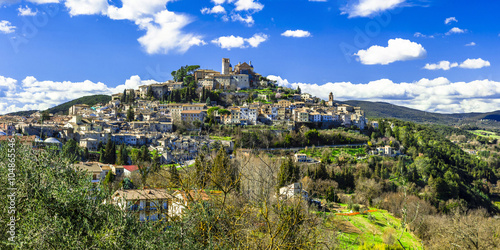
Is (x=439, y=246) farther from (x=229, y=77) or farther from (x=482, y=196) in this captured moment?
(x=229, y=77)

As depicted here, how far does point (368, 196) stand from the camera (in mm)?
32094

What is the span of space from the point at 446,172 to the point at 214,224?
47.7 m

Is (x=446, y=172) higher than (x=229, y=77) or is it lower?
lower

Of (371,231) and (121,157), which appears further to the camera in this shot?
(121,157)

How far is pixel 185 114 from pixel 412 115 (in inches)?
5217

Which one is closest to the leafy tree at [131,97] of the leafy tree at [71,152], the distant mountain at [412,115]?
the leafy tree at [71,152]

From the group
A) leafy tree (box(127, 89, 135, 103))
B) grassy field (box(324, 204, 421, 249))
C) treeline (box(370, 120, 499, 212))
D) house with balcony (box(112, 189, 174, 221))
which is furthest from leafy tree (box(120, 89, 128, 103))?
house with balcony (box(112, 189, 174, 221))

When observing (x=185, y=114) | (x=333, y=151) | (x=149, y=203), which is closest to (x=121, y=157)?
(x=185, y=114)

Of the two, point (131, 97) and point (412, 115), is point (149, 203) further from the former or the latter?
point (412, 115)

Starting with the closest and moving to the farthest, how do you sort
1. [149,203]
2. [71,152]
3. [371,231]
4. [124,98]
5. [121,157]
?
[149,203] < [371,231] < [71,152] < [121,157] < [124,98]

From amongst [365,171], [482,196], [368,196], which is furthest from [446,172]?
[368,196]

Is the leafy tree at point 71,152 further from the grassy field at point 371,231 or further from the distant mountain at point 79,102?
the distant mountain at point 79,102

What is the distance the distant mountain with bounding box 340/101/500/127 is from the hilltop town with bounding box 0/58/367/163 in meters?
73.0

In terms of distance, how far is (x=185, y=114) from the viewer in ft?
176
